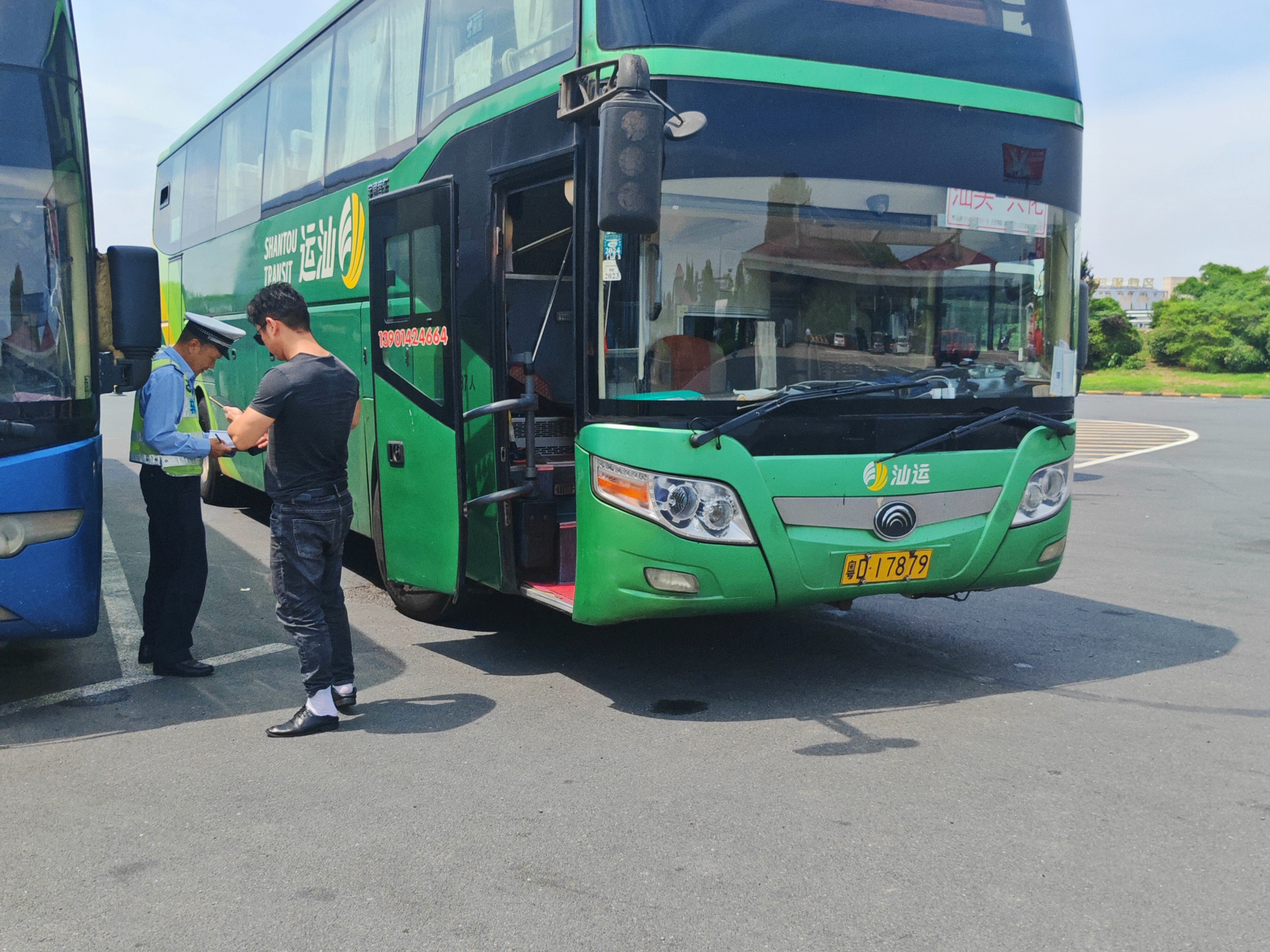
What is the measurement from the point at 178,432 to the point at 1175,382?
175ft

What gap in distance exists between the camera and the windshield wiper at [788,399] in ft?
16.6

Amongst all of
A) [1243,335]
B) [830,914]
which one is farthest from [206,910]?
[1243,335]

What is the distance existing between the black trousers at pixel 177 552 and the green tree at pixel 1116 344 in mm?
58290

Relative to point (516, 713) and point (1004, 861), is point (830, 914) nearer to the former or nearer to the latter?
point (1004, 861)

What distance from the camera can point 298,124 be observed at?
902 centimetres

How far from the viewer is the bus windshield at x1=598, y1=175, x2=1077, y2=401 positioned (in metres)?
5.11

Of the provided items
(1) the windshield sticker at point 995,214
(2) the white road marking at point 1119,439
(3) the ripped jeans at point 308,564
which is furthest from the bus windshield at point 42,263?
Answer: (2) the white road marking at point 1119,439

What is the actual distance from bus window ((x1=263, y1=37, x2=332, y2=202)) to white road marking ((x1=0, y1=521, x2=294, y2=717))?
314 centimetres

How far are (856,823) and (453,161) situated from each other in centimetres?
403

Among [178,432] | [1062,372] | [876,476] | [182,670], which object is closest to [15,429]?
[178,432]

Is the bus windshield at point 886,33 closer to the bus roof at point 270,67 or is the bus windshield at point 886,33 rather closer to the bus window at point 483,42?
the bus window at point 483,42

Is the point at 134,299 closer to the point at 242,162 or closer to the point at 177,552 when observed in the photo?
the point at 177,552

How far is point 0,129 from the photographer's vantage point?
16.8 ft

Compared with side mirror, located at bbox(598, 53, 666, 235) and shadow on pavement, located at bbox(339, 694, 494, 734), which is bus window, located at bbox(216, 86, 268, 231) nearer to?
shadow on pavement, located at bbox(339, 694, 494, 734)
